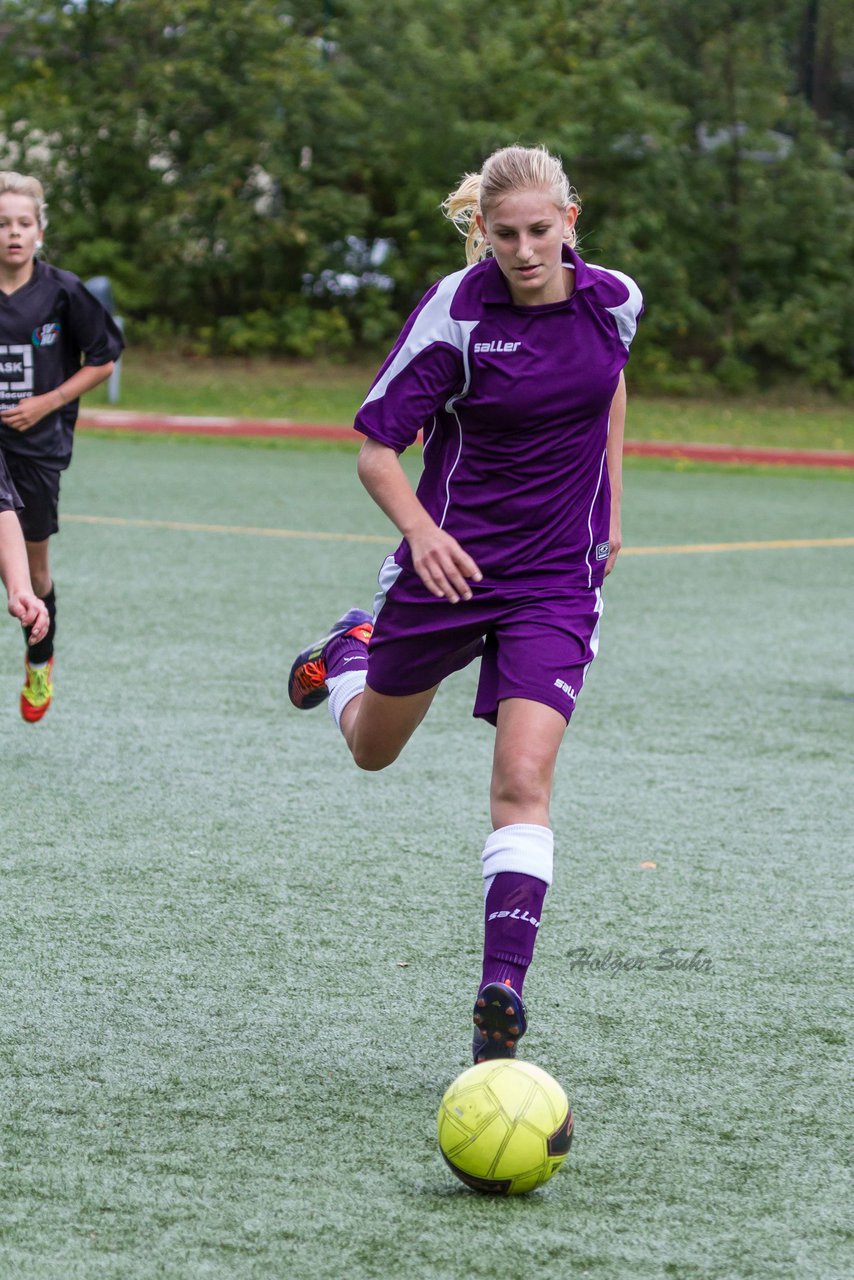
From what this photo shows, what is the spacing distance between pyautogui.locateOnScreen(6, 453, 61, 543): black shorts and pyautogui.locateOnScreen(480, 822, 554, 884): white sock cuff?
3.76 meters

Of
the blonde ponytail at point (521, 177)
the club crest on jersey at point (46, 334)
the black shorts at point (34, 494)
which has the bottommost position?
the black shorts at point (34, 494)

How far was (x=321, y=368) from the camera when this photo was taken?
26.7m

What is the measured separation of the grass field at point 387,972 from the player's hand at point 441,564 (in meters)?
0.98

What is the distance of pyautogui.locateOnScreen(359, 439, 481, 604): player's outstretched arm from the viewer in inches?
138

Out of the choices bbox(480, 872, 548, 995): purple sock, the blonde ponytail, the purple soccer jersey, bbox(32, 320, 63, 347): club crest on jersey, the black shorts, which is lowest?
the black shorts

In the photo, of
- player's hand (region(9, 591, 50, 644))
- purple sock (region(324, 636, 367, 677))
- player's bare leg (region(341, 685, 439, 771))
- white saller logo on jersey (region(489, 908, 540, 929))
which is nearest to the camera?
white saller logo on jersey (region(489, 908, 540, 929))

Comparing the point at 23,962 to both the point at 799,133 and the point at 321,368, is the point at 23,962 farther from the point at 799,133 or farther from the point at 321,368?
the point at 799,133

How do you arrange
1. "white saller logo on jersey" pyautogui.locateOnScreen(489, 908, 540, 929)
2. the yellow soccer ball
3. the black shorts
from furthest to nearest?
the black shorts
"white saller logo on jersey" pyautogui.locateOnScreen(489, 908, 540, 929)
the yellow soccer ball

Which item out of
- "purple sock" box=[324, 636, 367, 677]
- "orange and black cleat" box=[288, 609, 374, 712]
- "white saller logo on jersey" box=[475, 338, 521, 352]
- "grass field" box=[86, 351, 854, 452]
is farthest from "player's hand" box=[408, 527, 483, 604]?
"grass field" box=[86, 351, 854, 452]

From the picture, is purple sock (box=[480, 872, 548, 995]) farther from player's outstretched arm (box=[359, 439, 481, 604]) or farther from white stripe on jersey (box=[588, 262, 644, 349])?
white stripe on jersey (box=[588, 262, 644, 349])

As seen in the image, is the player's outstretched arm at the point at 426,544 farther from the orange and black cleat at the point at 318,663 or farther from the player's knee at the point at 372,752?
the orange and black cleat at the point at 318,663

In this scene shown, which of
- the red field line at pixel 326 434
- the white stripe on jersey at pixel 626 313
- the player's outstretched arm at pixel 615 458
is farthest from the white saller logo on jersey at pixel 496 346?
the red field line at pixel 326 434

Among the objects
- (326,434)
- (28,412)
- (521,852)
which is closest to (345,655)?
(521,852)

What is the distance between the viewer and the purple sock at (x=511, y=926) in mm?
3312
